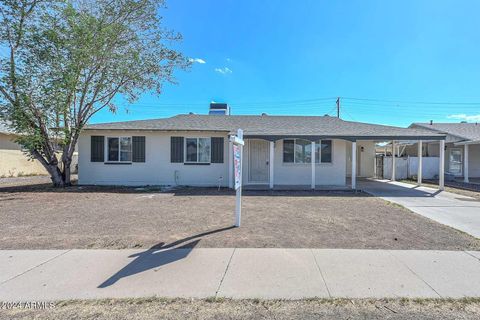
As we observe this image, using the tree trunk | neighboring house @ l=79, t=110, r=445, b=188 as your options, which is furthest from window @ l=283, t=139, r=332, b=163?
the tree trunk

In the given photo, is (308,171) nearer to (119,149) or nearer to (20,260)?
(119,149)

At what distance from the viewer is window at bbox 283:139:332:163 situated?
45.2ft

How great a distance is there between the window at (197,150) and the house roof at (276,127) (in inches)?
27.7

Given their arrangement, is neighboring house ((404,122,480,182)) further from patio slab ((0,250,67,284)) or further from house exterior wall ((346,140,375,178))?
patio slab ((0,250,67,284))

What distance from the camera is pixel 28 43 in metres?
11.6

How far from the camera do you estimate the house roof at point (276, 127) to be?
12492mm

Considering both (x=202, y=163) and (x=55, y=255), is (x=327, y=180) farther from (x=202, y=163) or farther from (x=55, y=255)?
(x=55, y=255)

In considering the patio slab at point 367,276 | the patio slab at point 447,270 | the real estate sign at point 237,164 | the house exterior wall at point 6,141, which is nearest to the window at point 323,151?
the real estate sign at point 237,164

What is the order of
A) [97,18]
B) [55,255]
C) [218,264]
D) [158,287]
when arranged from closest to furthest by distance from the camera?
[158,287] < [218,264] < [55,255] < [97,18]

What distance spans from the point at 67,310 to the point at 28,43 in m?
13.0

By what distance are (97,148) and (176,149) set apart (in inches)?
155

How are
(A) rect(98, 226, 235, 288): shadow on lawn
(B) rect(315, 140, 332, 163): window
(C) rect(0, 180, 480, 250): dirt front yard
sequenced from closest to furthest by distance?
(A) rect(98, 226, 235, 288): shadow on lawn, (C) rect(0, 180, 480, 250): dirt front yard, (B) rect(315, 140, 332, 163): window

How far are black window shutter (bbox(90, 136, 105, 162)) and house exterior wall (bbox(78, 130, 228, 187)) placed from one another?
20 cm

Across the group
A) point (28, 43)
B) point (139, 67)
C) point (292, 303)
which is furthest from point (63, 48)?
point (292, 303)
